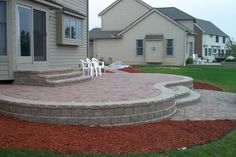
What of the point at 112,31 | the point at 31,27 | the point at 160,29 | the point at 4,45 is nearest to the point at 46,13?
the point at 31,27

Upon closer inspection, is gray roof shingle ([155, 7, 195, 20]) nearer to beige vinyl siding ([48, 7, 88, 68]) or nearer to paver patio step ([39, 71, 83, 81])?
beige vinyl siding ([48, 7, 88, 68])

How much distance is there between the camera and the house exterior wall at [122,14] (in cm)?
4438

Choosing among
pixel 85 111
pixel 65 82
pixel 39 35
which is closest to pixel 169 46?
pixel 39 35

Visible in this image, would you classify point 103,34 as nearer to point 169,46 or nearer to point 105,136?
point 169,46

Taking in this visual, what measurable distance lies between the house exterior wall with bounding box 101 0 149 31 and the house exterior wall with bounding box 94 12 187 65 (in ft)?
12.1

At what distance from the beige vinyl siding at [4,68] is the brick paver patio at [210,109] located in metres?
5.47

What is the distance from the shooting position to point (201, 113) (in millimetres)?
9766

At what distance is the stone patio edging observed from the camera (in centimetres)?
743

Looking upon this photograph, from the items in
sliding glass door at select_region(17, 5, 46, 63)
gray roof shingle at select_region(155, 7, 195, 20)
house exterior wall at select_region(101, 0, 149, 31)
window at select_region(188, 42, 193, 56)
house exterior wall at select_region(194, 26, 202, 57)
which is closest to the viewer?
sliding glass door at select_region(17, 5, 46, 63)

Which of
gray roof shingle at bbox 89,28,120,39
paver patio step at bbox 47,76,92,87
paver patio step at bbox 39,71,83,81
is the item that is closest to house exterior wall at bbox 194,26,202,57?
gray roof shingle at bbox 89,28,120,39

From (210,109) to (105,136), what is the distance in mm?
4687

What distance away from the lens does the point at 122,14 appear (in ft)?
147

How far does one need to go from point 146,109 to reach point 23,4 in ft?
21.7

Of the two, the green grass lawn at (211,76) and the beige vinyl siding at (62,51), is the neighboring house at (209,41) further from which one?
the beige vinyl siding at (62,51)
